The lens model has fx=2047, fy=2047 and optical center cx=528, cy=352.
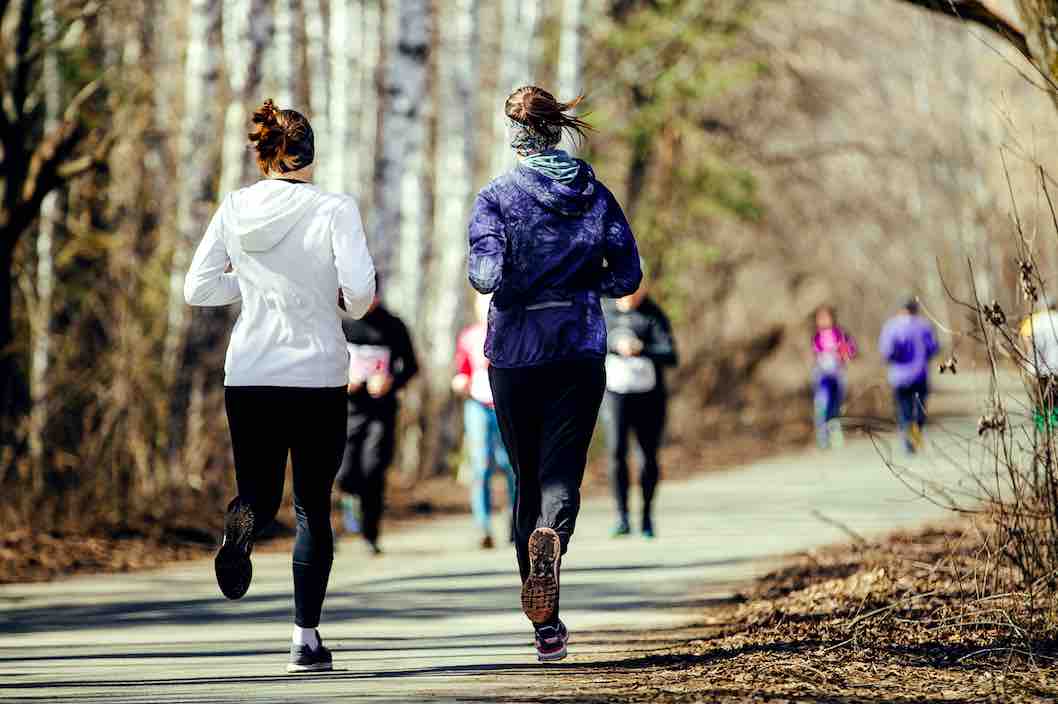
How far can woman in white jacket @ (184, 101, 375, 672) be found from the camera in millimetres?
7379

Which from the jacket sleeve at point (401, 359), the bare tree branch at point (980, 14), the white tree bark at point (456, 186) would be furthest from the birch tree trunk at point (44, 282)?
the bare tree branch at point (980, 14)

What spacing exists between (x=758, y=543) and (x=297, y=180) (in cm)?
715

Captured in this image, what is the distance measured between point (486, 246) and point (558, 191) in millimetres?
371

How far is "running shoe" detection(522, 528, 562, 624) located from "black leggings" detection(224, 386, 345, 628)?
2.45ft

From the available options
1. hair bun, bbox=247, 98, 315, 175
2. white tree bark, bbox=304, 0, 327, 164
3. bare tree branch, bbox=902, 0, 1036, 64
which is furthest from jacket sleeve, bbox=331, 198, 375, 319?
white tree bark, bbox=304, 0, 327, 164

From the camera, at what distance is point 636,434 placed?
47.6 ft

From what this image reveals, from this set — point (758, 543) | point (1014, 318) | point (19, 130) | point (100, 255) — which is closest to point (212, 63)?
point (100, 255)

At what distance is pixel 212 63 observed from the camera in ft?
54.7

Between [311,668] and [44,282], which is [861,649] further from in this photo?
[44,282]

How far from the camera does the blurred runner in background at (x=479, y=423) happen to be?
13.6m

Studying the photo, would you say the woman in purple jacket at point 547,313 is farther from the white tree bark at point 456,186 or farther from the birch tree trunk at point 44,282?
the white tree bark at point 456,186

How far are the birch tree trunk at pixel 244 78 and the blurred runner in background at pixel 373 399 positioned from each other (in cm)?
264

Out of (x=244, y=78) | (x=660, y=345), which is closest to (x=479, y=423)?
(x=660, y=345)

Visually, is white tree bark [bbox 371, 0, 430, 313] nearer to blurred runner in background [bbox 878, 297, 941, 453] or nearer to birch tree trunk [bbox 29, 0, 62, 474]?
birch tree trunk [bbox 29, 0, 62, 474]
